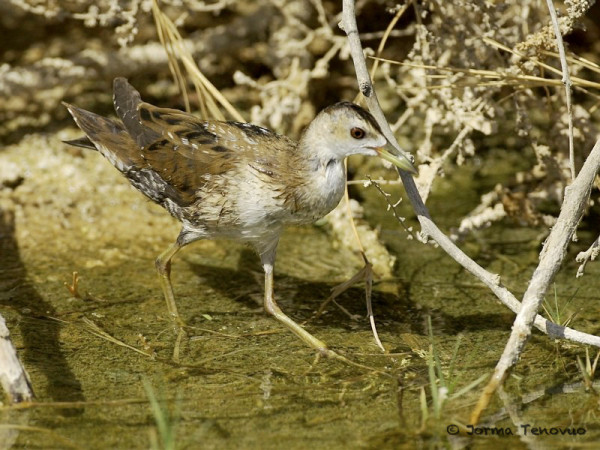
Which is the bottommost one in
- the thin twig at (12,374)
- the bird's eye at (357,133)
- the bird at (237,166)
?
the thin twig at (12,374)

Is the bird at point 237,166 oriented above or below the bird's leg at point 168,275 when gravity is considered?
above

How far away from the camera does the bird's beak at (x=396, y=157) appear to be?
384 centimetres

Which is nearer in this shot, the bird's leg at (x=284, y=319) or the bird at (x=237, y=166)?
the bird at (x=237, y=166)

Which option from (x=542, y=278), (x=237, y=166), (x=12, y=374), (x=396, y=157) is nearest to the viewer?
(x=12, y=374)

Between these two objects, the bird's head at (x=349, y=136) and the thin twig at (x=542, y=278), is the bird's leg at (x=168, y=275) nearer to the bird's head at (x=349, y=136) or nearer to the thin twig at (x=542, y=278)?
the bird's head at (x=349, y=136)

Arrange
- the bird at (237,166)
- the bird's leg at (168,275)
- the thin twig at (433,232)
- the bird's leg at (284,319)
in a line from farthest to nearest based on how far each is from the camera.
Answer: the bird's leg at (168,275), the bird's leg at (284,319), the bird at (237,166), the thin twig at (433,232)

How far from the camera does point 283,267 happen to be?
205 inches

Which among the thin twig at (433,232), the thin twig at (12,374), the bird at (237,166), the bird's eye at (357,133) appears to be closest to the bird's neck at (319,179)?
the bird at (237,166)

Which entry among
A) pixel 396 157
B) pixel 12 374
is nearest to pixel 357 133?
pixel 396 157

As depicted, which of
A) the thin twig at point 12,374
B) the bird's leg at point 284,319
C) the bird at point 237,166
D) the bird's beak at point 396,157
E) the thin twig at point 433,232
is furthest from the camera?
the bird's leg at point 284,319

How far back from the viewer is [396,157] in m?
3.88

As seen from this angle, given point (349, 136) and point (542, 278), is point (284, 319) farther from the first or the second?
point (542, 278)

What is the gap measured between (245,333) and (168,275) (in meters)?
0.53

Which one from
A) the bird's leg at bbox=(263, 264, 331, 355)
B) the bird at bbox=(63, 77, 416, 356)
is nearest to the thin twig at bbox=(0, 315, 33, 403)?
the bird at bbox=(63, 77, 416, 356)
